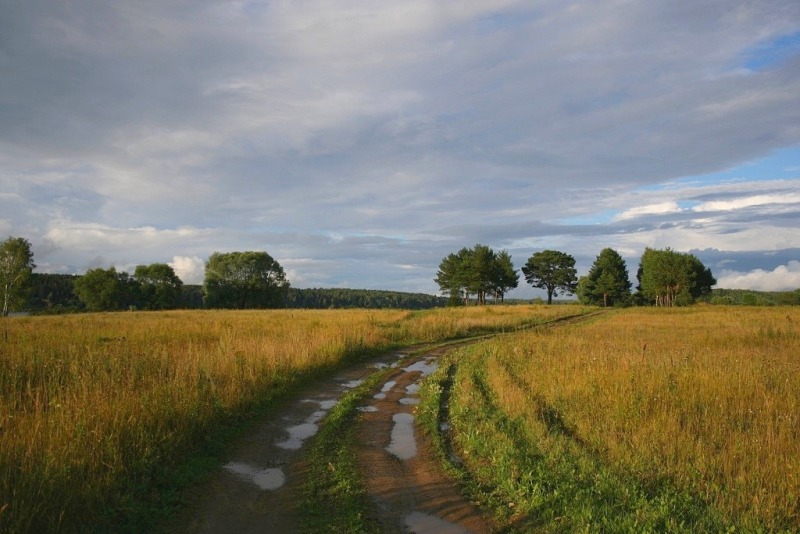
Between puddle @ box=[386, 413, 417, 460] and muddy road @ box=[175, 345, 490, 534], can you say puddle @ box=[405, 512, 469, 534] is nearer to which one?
muddy road @ box=[175, 345, 490, 534]

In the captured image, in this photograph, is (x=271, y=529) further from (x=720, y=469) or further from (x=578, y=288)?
(x=578, y=288)

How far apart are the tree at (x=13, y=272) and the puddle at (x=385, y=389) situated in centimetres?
6428

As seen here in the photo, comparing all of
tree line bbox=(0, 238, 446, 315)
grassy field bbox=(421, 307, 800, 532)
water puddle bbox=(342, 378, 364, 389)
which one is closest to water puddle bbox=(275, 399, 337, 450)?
grassy field bbox=(421, 307, 800, 532)

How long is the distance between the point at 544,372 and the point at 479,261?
64462mm

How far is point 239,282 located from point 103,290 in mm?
21093

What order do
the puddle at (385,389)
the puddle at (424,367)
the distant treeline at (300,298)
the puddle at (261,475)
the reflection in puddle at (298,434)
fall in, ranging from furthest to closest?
the distant treeline at (300,298) < the puddle at (424,367) < the puddle at (385,389) < the reflection in puddle at (298,434) < the puddle at (261,475)

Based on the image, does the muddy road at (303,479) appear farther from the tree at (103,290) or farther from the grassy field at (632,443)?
the tree at (103,290)

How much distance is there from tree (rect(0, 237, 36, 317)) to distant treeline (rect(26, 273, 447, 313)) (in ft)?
7.70

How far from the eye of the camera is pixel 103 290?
78.6 meters

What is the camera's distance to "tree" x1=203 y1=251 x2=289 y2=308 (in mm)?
83500

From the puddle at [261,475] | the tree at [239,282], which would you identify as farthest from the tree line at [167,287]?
the puddle at [261,475]

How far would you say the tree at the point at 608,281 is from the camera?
81.1 m

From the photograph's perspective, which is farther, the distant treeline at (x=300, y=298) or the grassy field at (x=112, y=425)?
the distant treeline at (x=300, y=298)

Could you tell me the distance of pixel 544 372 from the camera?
468 inches
